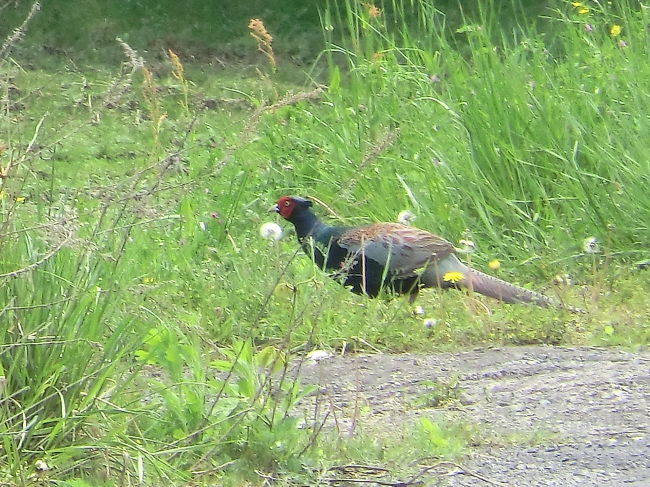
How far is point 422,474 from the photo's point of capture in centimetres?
345

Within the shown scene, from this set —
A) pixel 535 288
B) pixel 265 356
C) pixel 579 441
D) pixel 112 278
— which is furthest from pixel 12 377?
pixel 535 288

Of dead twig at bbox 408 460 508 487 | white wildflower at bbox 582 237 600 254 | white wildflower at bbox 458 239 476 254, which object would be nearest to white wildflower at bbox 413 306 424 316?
white wildflower at bbox 458 239 476 254

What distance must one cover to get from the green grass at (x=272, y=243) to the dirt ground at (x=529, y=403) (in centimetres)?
22

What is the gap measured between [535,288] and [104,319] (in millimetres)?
3004

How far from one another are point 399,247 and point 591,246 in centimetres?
107

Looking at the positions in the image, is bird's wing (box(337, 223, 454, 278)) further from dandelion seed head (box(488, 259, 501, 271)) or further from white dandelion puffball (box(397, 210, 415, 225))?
white dandelion puffball (box(397, 210, 415, 225))

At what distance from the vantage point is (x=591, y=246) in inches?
251

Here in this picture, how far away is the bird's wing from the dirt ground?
0.80 metres

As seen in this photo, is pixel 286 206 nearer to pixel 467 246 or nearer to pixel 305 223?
pixel 305 223

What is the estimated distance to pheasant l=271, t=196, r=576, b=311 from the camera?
5.85 metres

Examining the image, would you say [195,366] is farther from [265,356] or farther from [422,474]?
[422,474]

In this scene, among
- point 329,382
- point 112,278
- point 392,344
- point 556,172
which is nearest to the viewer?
point 112,278

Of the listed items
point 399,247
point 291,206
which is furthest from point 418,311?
point 291,206

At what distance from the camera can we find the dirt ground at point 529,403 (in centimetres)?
360
